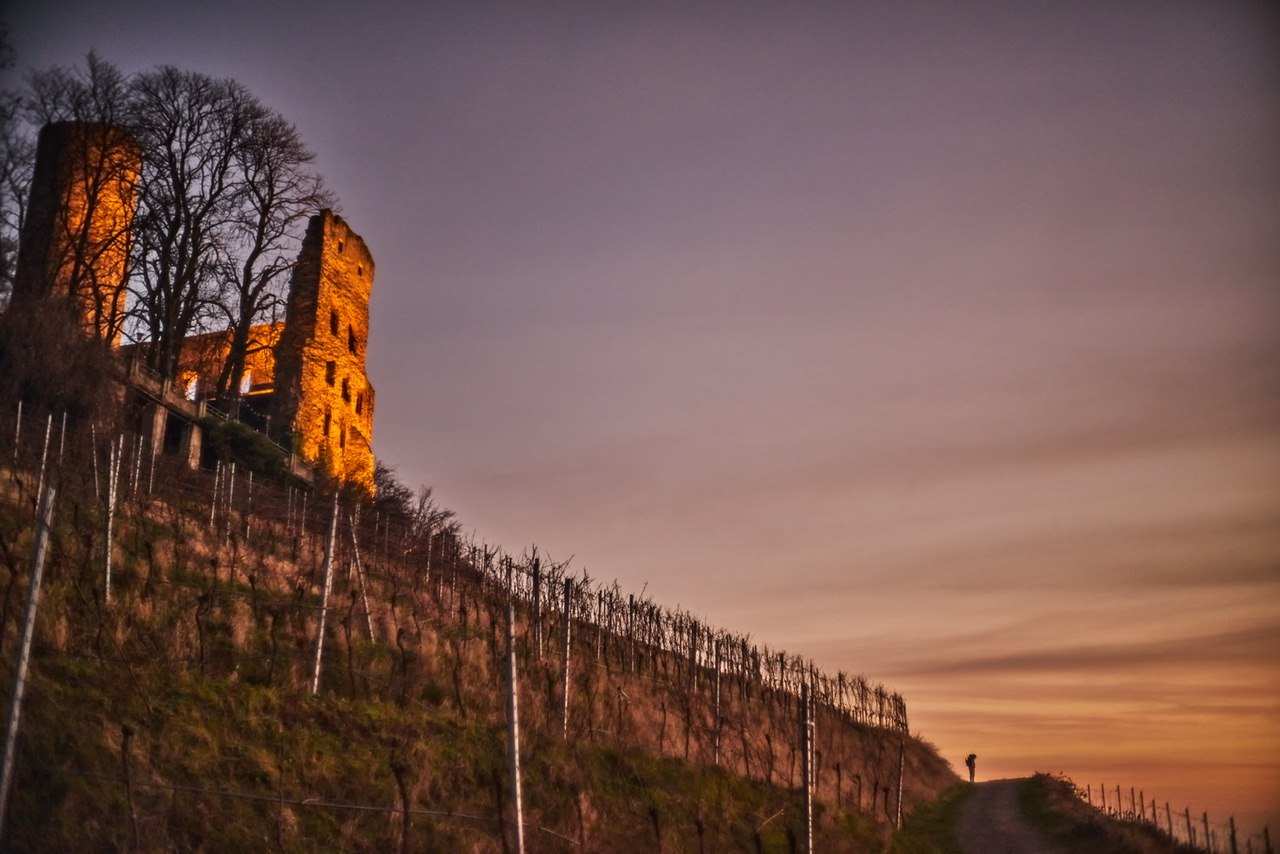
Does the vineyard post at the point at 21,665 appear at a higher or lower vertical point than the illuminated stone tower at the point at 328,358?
lower

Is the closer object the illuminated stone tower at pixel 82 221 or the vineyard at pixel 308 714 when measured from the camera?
the vineyard at pixel 308 714

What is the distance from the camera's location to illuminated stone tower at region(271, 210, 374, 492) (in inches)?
1315

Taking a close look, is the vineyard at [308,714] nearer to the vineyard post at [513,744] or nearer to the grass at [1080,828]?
the vineyard post at [513,744]

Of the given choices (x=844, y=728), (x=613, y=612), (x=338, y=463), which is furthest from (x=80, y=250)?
(x=844, y=728)

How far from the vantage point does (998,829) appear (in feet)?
71.4

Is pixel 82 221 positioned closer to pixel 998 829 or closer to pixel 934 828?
pixel 934 828

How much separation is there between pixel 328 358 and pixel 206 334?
4.12 m

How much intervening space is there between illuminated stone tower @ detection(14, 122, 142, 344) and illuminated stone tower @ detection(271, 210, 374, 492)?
5896 millimetres

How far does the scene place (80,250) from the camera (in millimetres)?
27406

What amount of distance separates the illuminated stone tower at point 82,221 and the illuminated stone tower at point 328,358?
5896 mm

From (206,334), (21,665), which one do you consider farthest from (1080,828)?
(206,334)

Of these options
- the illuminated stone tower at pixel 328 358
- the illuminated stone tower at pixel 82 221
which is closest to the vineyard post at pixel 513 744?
the illuminated stone tower at pixel 82 221

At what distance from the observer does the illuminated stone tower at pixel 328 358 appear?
110ft

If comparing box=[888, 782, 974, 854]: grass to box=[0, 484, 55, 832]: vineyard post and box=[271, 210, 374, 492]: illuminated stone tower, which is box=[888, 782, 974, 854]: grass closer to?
box=[0, 484, 55, 832]: vineyard post
